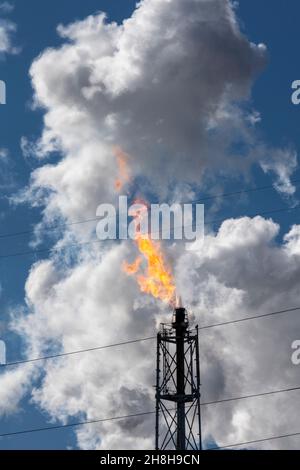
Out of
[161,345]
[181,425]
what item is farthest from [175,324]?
[181,425]

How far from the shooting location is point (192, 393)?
75875 millimetres
